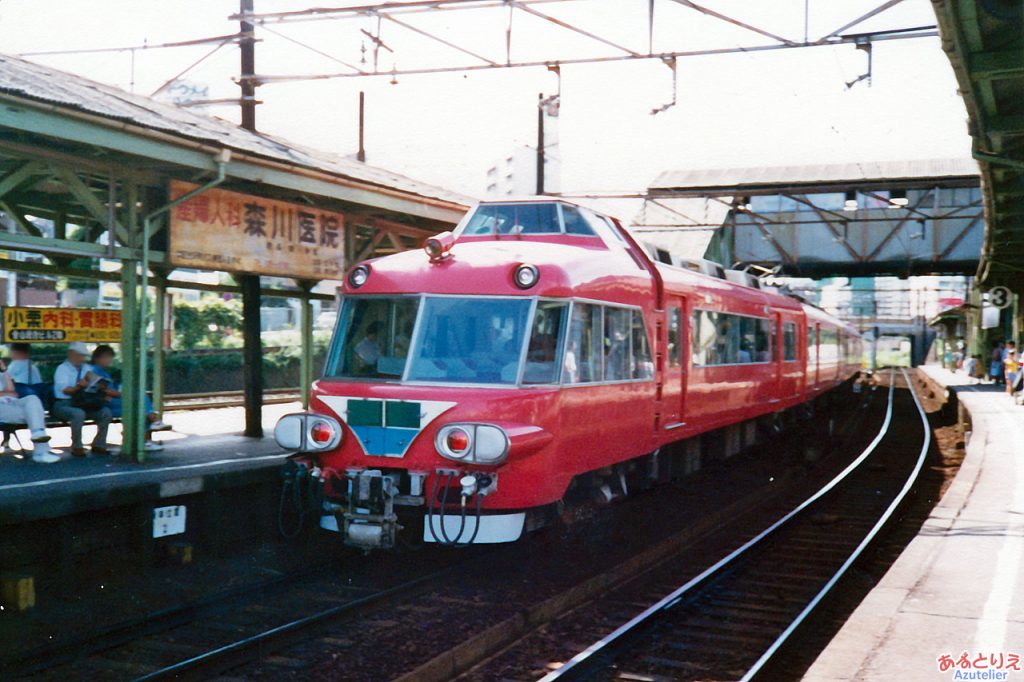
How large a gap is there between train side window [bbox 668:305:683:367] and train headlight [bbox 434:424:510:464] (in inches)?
150

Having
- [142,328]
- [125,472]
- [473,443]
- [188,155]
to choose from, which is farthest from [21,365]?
[473,443]

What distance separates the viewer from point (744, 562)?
30.1 ft

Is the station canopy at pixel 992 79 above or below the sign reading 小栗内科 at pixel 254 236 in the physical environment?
above

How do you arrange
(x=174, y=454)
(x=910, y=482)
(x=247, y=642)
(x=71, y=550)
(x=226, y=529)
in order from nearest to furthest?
1. (x=247, y=642)
2. (x=71, y=550)
3. (x=226, y=529)
4. (x=174, y=454)
5. (x=910, y=482)

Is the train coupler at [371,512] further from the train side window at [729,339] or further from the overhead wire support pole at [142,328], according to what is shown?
the train side window at [729,339]

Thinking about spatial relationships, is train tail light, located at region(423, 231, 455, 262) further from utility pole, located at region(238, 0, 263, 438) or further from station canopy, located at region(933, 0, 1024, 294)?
station canopy, located at region(933, 0, 1024, 294)

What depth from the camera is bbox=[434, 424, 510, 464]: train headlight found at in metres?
7.04

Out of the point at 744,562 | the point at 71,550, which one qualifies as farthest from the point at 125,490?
the point at 744,562

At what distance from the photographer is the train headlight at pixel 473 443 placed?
7.04 metres

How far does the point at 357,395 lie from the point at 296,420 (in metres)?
0.52

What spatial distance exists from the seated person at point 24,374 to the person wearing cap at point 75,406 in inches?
12.1

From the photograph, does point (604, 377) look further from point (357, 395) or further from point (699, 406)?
point (699, 406)

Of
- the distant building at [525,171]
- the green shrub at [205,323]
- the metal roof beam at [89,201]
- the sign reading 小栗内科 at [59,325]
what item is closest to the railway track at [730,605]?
the metal roof beam at [89,201]

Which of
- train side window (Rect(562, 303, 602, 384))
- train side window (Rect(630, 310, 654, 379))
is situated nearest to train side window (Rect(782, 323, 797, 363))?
train side window (Rect(630, 310, 654, 379))
